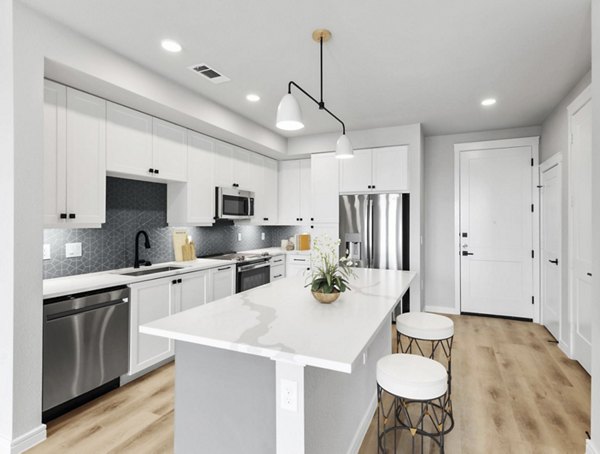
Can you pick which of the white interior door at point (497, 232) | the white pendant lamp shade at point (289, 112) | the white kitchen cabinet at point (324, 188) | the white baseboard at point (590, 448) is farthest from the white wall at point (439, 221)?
the white pendant lamp shade at point (289, 112)

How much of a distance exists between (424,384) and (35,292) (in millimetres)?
2283

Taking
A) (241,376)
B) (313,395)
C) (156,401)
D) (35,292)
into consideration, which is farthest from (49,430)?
(313,395)

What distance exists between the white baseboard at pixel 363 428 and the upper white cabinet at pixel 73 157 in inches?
96.6

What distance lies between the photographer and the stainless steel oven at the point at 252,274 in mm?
4059

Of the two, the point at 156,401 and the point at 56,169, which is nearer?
the point at 56,169

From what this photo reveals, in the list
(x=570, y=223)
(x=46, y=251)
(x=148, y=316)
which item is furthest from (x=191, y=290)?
(x=570, y=223)

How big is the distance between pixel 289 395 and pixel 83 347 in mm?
1921

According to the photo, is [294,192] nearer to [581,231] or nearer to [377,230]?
[377,230]

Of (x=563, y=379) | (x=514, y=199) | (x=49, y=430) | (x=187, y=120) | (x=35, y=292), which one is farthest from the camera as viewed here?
(x=514, y=199)

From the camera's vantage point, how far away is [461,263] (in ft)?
16.2

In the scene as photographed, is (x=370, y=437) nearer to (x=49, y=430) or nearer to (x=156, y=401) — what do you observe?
(x=156, y=401)

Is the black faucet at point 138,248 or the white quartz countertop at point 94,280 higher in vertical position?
the black faucet at point 138,248

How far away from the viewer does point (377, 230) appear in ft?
14.8

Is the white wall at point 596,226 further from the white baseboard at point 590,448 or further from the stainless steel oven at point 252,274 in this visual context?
the stainless steel oven at point 252,274
